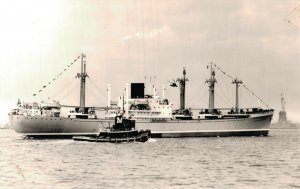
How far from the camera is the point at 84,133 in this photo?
3410 inches

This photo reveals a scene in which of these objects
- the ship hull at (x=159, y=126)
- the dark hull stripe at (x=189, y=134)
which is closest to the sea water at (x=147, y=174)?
the ship hull at (x=159, y=126)

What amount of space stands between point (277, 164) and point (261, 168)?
4.30m

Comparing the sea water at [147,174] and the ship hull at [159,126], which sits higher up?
the ship hull at [159,126]

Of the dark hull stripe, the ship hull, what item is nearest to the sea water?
the ship hull

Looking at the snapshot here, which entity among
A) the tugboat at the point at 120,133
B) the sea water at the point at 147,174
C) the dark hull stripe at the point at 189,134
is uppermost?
the tugboat at the point at 120,133

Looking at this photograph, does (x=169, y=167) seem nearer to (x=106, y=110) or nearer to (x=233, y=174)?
(x=233, y=174)

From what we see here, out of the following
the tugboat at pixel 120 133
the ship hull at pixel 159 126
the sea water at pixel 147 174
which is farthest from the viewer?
the ship hull at pixel 159 126

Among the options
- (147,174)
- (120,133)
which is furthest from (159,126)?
(147,174)

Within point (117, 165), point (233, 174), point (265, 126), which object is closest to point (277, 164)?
point (233, 174)

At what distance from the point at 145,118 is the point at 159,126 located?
2.91 m

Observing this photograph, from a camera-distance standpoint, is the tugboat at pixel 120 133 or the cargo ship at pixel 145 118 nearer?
the tugboat at pixel 120 133

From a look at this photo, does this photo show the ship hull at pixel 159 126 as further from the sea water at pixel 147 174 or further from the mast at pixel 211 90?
the sea water at pixel 147 174

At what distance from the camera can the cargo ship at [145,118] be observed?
84.6 metres

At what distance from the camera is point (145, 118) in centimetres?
8981
